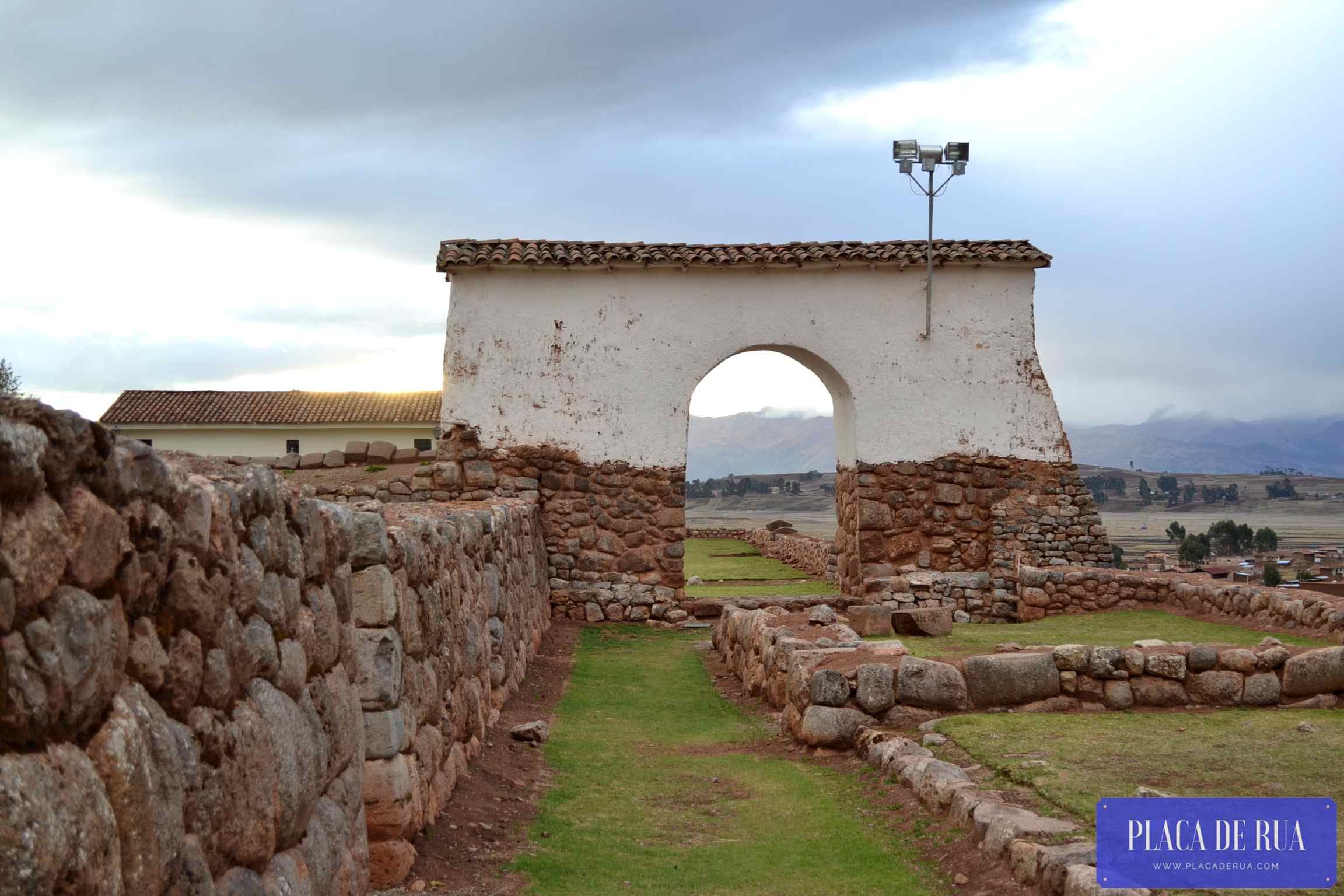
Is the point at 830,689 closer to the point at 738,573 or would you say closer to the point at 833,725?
the point at 833,725

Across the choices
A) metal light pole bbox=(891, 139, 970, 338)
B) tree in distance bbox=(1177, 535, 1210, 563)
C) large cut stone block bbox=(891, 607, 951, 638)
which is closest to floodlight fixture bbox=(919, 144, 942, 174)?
metal light pole bbox=(891, 139, 970, 338)

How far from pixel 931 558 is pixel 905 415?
218 centimetres

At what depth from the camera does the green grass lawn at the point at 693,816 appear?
244 inches

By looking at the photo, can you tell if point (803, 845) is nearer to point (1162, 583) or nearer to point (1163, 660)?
point (1163, 660)

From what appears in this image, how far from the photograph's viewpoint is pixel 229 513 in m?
3.71

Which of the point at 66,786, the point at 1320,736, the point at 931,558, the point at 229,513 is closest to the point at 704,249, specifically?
the point at 931,558

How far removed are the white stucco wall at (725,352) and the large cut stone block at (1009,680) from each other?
367 inches

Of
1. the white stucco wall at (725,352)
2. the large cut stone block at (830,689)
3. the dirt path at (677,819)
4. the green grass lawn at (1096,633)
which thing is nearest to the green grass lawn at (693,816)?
the dirt path at (677,819)

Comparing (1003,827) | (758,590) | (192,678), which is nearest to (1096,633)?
(758,590)

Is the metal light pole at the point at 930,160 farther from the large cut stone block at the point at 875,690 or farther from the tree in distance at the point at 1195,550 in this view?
the tree in distance at the point at 1195,550

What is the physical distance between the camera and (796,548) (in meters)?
27.1

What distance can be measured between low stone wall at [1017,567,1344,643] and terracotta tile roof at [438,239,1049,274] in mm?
4843

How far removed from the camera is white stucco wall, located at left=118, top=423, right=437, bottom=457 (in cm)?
4325

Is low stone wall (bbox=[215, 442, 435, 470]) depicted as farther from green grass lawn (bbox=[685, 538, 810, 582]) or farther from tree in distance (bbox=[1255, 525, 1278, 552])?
tree in distance (bbox=[1255, 525, 1278, 552])
